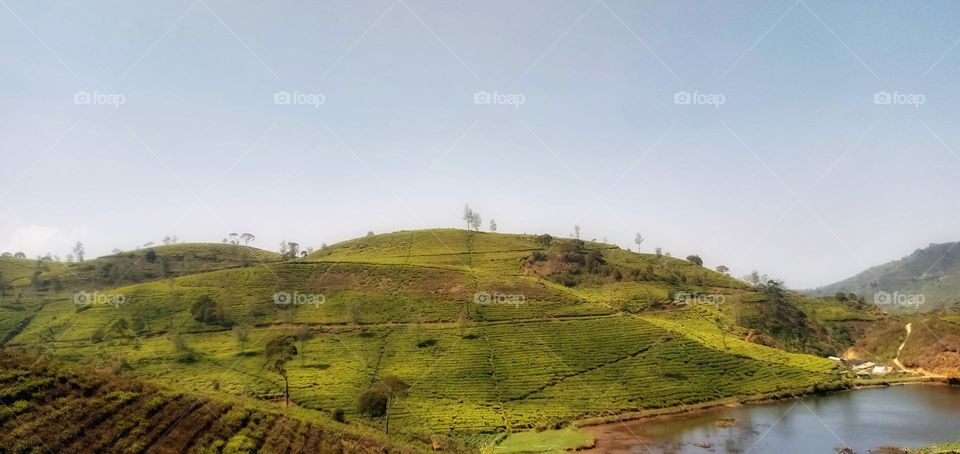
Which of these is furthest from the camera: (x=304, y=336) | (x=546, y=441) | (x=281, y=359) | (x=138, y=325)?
(x=138, y=325)

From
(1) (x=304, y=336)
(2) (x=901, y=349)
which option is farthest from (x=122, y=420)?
(2) (x=901, y=349)

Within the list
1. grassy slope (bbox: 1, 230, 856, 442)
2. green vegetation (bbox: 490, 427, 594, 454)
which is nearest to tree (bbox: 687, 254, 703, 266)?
grassy slope (bbox: 1, 230, 856, 442)

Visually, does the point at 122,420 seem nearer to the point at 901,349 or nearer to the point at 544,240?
the point at 901,349

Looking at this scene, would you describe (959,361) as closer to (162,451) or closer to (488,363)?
(488,363)

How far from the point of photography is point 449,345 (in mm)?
83062

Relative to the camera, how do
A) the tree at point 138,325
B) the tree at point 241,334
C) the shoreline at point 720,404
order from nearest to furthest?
the shoreline at point 720,404, the tree at point 241,334, the tree at point 138,325

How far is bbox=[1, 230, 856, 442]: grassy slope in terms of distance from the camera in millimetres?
68375

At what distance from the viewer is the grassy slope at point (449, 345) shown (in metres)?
68.4

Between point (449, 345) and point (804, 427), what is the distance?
156 ft

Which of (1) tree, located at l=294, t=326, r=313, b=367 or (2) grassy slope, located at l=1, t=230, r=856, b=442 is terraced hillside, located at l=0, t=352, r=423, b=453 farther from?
(1) tree, located at l=294, t=326, r=313, b=367

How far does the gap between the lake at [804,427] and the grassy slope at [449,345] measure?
566 centimetres

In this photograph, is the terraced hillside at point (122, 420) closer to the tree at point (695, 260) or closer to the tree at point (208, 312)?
the tree at point (208, 312)

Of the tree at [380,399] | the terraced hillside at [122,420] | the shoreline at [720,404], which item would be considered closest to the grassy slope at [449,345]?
the shoreline at [720,404]

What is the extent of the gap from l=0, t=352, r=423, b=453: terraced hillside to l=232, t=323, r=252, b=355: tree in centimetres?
4839
